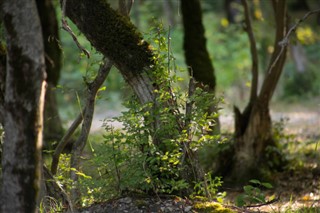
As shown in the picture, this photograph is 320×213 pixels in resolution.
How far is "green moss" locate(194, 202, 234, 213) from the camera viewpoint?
5.91 m

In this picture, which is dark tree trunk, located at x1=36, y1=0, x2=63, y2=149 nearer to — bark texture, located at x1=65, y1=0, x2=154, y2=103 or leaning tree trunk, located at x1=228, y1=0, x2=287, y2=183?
leaning tree trunk, located at x1=228, y1=0, x2=287, y2=183

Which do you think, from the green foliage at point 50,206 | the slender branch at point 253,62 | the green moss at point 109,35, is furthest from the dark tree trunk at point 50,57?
the green moss at point 109,35

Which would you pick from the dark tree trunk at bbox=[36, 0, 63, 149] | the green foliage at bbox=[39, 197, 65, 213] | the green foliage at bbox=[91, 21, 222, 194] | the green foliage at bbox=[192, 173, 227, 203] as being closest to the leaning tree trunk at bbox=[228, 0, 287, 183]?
the green foliage at bbox=[192, 173, 227, 203]

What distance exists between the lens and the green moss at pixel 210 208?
5.91 metres

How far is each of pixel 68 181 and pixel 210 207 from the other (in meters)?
1.56

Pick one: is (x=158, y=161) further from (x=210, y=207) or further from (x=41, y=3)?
(x=41, y=3)

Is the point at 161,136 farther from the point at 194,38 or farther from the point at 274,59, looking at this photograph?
the point at 194,38

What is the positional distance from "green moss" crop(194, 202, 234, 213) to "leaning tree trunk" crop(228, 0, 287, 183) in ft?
15.1

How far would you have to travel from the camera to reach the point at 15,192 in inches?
183

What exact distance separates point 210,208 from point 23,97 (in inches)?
89.5

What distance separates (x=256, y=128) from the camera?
34.7ft

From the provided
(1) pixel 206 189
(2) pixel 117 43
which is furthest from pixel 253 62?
(1) pixel 206 189

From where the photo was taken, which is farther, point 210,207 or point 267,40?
point 267,40

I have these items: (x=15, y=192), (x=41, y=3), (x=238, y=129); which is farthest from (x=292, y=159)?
(x=15, y=192)
